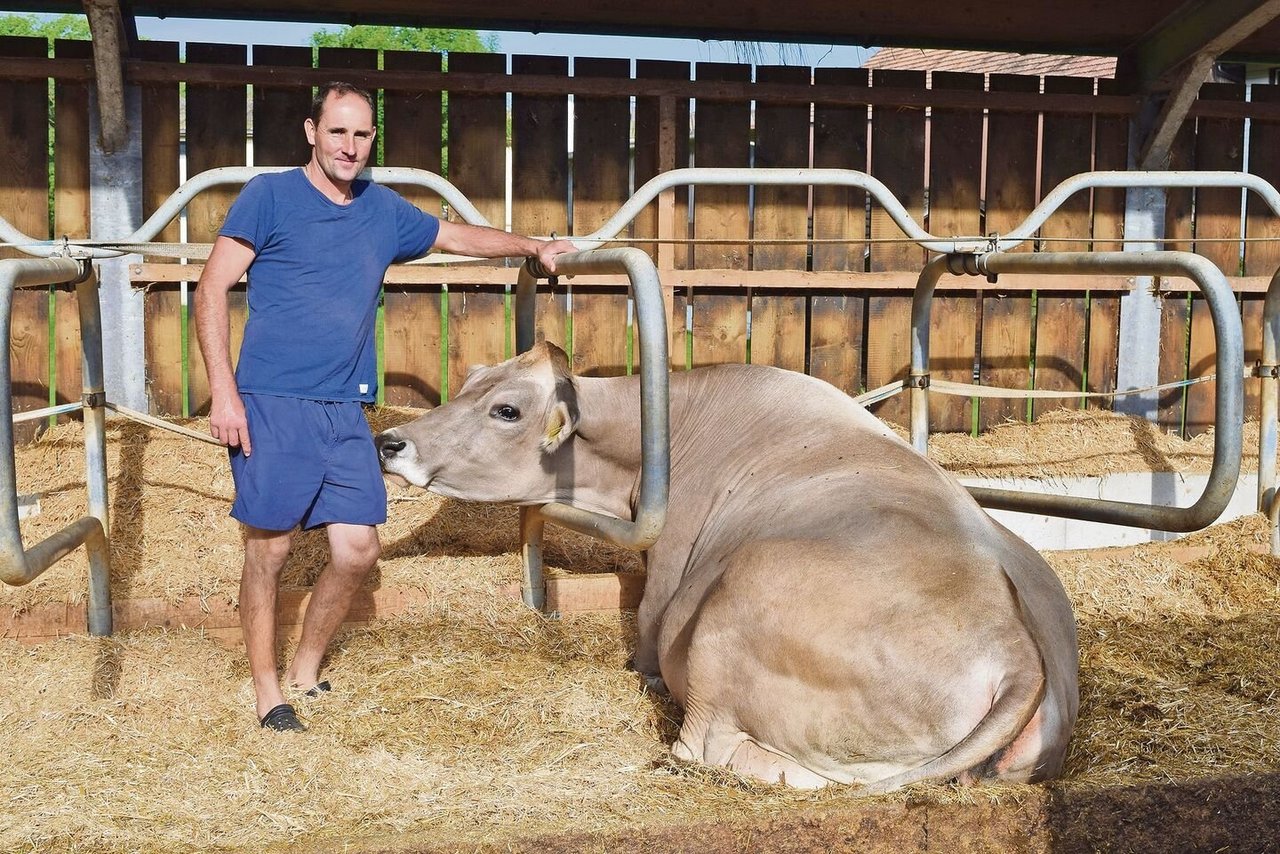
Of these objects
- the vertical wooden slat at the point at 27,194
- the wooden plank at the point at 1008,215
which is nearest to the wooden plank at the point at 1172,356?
the wooden plank at the point at 1008,215

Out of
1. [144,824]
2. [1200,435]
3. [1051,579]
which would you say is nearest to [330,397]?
[144,824]

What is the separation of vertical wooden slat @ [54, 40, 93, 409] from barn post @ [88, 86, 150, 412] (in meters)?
0.12

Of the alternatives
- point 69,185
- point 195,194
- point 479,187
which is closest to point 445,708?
point 195,194

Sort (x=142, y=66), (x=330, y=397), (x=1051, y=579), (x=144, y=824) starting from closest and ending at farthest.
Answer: (x=144, y=824)
(x=1051, y=579)
(x=330, y=397)
(x=142, y=66)

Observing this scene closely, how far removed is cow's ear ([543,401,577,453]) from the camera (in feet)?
14.7

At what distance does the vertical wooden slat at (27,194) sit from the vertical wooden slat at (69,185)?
0.06 meters

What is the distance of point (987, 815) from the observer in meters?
2.68

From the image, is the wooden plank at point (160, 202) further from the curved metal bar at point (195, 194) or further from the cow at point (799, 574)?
→ the cow at point (799, 574)

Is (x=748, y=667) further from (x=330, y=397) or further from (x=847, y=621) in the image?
(x=330, y=397)

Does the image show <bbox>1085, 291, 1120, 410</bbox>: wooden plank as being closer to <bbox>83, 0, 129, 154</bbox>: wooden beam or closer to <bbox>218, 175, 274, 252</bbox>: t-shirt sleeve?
<bbox>218, 175, 274, 252</bbox>: t-shirt sleeve

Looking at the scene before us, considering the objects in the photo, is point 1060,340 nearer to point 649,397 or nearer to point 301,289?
point 649,397

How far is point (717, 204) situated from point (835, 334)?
999 mm

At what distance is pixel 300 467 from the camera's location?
12.8ft

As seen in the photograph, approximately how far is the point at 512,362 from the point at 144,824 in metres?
2.21
